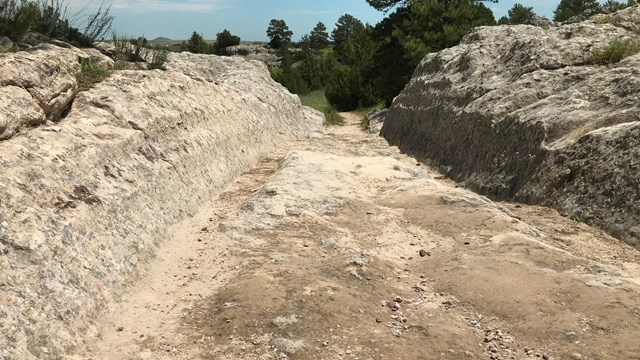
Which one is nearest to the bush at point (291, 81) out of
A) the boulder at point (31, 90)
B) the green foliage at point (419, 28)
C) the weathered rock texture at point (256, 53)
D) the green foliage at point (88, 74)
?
the green foliage at point (419, 28)

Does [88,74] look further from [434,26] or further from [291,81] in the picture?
[291,81]

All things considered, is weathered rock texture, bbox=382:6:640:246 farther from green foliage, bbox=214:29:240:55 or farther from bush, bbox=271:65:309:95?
green foliage, bbox=214:29:240:55

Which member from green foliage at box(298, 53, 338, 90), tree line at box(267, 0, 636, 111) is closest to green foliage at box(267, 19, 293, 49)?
green foliage at box(298, 53, 338, 90)

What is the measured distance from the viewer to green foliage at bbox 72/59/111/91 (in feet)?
31.1

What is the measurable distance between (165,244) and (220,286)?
1.70 m

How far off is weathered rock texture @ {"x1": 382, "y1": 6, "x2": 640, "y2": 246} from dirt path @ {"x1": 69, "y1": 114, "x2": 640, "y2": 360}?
550mm

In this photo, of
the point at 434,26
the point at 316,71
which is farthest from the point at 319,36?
the point at 434,26

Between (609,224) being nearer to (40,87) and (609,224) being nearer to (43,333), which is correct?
(43,333)

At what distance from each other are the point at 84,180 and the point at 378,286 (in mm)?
3939

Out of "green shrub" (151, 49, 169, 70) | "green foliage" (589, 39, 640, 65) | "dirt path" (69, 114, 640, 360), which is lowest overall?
"dirt path" (69, 114, 640, 360)

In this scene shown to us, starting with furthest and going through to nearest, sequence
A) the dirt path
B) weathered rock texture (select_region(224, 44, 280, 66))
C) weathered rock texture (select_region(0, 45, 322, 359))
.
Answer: weathered rock texture (select_region(224, 44, 280, 66)) → weathered rock texture (select_region(0, 45, 322, 359)) → the dirt path

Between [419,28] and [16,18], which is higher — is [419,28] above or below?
above

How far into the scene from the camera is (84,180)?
6.97 metres

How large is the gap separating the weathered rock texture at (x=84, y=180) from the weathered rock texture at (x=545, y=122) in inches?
209
